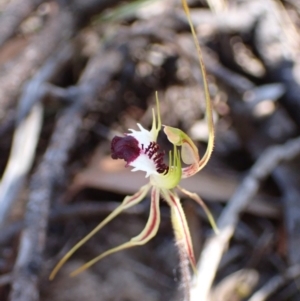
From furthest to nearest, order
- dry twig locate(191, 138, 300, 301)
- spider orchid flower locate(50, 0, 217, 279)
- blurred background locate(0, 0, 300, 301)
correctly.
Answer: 1. blurred background locate(0, 0, 300, 301)
2. dry twig locate(191, 138, 300, 301)
3. spider orchid flower locate(50, 0, 217, 279)

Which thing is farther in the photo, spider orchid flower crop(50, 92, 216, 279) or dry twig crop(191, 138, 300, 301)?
dry twig crop(191, 138, 300, 301)

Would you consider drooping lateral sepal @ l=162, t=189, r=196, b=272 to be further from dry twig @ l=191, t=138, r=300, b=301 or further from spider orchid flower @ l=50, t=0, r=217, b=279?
dry twig @ l=191, t=138, r=300, b=301

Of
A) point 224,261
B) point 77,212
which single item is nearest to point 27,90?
point 77,212

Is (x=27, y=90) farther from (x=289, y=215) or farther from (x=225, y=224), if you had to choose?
(x=289, y=215)

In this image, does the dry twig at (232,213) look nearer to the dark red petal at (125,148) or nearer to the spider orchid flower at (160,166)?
the spider orchid flower at (160,166)

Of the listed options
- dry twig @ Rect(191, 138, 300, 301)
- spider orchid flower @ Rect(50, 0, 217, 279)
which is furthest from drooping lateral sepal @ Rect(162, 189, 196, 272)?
dry twig @ Rect(191, 138, 300, 301)

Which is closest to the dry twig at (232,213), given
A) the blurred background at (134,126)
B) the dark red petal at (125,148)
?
the blurred background at (134,126)

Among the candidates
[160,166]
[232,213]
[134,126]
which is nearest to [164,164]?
[160,166]

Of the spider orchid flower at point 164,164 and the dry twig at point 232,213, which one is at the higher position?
the spider orchid flower at point 164,164
